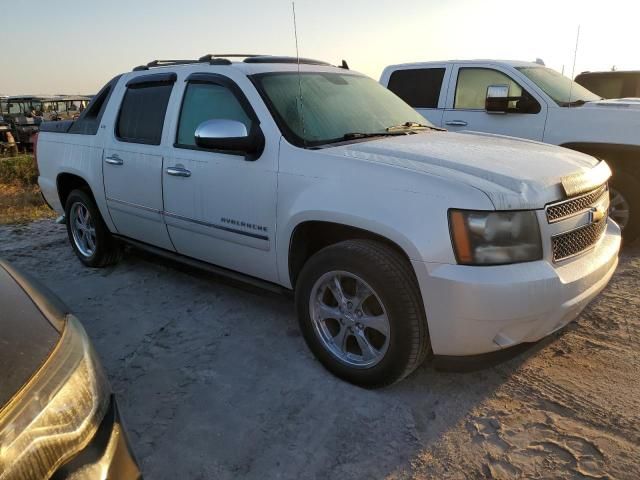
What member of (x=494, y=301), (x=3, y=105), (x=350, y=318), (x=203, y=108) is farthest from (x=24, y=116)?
(x=494, y=301)

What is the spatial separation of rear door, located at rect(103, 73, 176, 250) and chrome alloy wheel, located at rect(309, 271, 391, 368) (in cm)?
160

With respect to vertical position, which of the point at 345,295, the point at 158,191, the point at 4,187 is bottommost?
the point at 4,187

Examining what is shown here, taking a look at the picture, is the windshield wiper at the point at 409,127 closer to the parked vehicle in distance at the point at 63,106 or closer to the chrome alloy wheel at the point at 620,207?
the chrome alloy wheel at the point at 620,207

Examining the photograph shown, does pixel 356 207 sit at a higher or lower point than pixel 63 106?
higher

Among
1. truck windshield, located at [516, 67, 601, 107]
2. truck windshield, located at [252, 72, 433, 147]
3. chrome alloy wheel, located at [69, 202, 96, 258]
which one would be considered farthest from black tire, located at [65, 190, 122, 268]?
truck windshield, located at [516, 67, 601, 107]

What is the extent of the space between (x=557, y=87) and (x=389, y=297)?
451 cm

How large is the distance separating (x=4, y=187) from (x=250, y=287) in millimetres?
8926

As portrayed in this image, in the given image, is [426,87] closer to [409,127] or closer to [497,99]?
[497,99]

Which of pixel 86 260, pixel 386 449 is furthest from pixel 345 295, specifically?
pixel 86 260

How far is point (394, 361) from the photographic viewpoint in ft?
Result: 8.86

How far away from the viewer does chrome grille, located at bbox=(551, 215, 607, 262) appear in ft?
8.50

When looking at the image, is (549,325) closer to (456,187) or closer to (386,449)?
(456,187)

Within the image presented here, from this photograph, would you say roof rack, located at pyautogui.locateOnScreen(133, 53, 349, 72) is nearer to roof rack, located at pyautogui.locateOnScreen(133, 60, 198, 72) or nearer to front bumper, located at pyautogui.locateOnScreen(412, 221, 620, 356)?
roof rack, located at pyautogui.locateOnScreen(133, 60, 198, 72)

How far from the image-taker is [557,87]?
5914 millimetres
